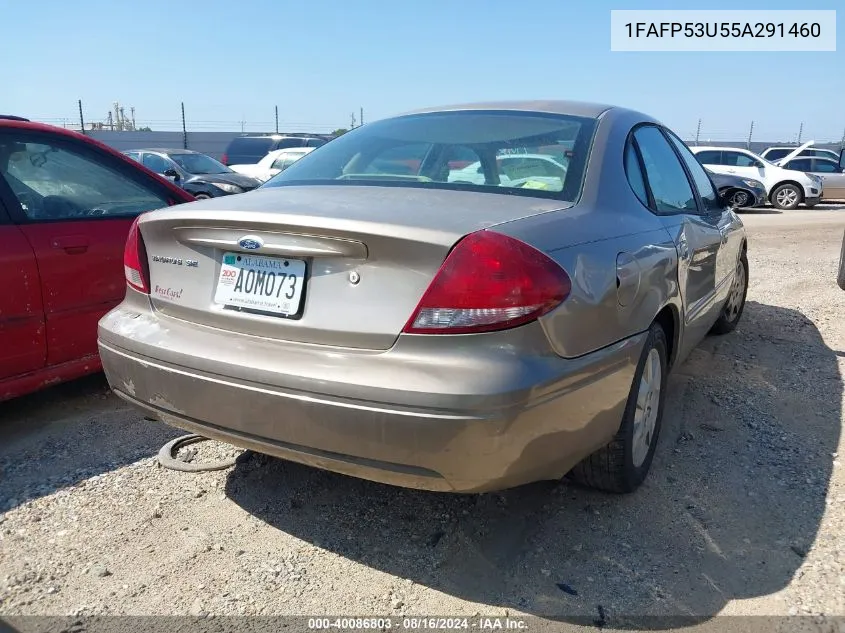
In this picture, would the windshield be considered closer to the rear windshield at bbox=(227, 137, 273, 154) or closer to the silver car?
the rear windshield at bbox=(227, 137, 273, 154)

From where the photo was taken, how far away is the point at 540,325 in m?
2.10

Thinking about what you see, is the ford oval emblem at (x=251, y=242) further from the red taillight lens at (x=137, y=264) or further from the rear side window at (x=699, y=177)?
the rear side window at (x=699, y=177)

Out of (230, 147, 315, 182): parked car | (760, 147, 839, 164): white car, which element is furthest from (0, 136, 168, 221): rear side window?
(760, 147, 839, 164): white car

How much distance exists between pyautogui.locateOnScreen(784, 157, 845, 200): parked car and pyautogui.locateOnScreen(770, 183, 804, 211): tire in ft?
5.12

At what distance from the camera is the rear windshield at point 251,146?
62.7 feet

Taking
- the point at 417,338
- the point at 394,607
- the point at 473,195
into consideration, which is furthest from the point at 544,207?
the point at 394,607

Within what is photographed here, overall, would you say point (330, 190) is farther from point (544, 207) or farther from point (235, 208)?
point (544, 207)

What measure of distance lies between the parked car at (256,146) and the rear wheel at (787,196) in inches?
469

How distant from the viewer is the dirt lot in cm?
230


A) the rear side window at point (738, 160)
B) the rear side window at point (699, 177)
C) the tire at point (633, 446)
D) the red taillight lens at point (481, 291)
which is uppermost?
the rear side window at point (738, 160)

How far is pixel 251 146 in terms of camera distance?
19.3 metres

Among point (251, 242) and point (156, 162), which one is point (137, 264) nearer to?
point (251, 242)

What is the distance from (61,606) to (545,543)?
164cm

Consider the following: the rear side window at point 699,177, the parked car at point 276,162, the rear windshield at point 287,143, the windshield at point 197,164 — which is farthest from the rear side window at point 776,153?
the rear side window at point 699,177
